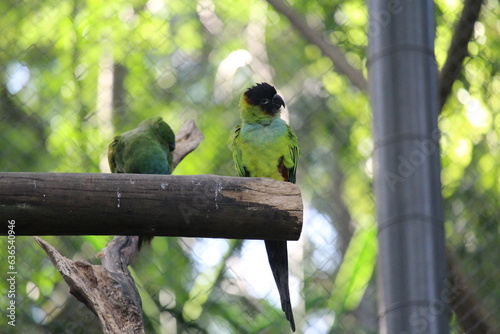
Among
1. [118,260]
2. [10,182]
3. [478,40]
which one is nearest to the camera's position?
[10,182]

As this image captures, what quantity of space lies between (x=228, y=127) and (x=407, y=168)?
182 centimetres

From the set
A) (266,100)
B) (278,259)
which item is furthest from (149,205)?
(266,100)

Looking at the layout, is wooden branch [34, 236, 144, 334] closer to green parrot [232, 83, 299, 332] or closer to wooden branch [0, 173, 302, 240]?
wooden branch [0, 173, 302, 240]

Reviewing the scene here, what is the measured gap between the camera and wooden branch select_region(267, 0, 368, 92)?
3.23 meters

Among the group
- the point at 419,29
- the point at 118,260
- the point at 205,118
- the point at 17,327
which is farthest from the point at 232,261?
the point at 419,29

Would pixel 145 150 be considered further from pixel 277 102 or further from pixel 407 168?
pixel 407 168

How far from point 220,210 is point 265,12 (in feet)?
7.02

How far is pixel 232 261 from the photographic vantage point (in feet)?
10.1

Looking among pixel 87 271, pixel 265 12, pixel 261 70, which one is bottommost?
pixel 87 271

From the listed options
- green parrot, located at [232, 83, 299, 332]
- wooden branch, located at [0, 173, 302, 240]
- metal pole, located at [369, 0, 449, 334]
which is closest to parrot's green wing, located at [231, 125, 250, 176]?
green parrot, located at [232, 83, 299, 332]

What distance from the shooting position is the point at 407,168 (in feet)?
5.33

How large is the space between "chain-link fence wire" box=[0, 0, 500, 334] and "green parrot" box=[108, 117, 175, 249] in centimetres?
42

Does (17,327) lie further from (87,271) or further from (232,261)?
(87,271)

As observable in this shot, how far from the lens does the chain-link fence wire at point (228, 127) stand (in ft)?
9.61
